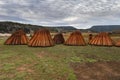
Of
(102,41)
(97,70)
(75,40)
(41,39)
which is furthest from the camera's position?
(75,40)

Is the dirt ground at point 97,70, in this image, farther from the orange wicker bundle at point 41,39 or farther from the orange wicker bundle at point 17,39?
the orange wicker bundle at point 17,39

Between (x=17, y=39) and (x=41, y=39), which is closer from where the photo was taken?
(x=41, y=39)

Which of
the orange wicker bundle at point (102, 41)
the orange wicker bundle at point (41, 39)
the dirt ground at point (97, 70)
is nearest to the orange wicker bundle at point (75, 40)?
the orange wicker bundle at point (102, 41)

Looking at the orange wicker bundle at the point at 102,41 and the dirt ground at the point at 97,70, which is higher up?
the orange wicker bundle at the point at 102,41

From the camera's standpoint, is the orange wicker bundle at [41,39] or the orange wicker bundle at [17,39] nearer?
the orange wicker bundle at [41,39]

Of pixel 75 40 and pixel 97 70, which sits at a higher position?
pixel 75 40

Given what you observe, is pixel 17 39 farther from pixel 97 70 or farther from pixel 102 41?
pixel 97 70

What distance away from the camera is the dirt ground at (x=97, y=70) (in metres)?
9.61

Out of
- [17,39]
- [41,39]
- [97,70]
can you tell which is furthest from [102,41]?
[97,70]

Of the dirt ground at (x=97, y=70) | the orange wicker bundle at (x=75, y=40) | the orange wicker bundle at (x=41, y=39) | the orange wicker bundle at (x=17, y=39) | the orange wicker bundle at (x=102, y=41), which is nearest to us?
the dirt ground at (x=97, y=70)

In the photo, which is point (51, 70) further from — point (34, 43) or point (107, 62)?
point (34, 43)

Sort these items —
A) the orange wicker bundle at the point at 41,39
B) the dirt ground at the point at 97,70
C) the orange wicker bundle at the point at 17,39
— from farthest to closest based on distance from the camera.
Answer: the orange wicker bundle at the point at 17,39, the orange wicker bundle at the point at 41,39, the dirt ground at the point at 97,70

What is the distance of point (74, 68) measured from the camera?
440 inches

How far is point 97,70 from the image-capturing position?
10.9m
